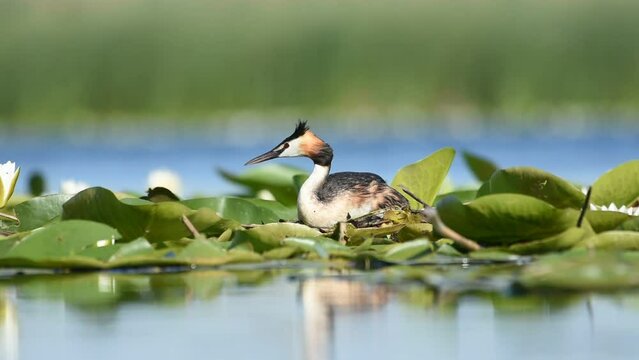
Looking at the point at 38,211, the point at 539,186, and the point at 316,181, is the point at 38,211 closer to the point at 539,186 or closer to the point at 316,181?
the point at 316,181

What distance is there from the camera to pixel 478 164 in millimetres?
7270

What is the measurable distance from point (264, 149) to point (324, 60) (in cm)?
799

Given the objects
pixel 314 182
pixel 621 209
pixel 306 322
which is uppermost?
pixel 314 182

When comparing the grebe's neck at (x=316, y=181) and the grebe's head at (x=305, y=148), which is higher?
the grebe's head at (x=305, y=148)

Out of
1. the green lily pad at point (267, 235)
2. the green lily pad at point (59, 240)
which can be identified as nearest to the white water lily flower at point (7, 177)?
the green lily pad at point (59, 240)

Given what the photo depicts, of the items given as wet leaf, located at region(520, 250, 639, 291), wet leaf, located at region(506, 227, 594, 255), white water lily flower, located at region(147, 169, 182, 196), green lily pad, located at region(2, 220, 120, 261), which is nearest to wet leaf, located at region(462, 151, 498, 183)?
white water lily flower, located at region(147, 169, 182, 196)

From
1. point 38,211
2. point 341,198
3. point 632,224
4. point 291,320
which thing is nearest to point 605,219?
point 632,224

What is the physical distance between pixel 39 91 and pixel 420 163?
23.0m

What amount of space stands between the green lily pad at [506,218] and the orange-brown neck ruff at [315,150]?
1.38 m

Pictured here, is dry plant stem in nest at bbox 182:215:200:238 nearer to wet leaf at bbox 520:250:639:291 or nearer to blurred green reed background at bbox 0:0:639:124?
wet leaf at bbox 520:250:639:291

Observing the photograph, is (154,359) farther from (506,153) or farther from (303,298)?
(506,153)

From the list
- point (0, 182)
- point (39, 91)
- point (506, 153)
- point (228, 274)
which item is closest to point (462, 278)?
point (228, 274)

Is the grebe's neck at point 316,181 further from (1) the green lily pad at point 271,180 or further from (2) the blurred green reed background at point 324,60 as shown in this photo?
(2) the blurred green reed background at point 324,60

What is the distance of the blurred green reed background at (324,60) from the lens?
26.6m
